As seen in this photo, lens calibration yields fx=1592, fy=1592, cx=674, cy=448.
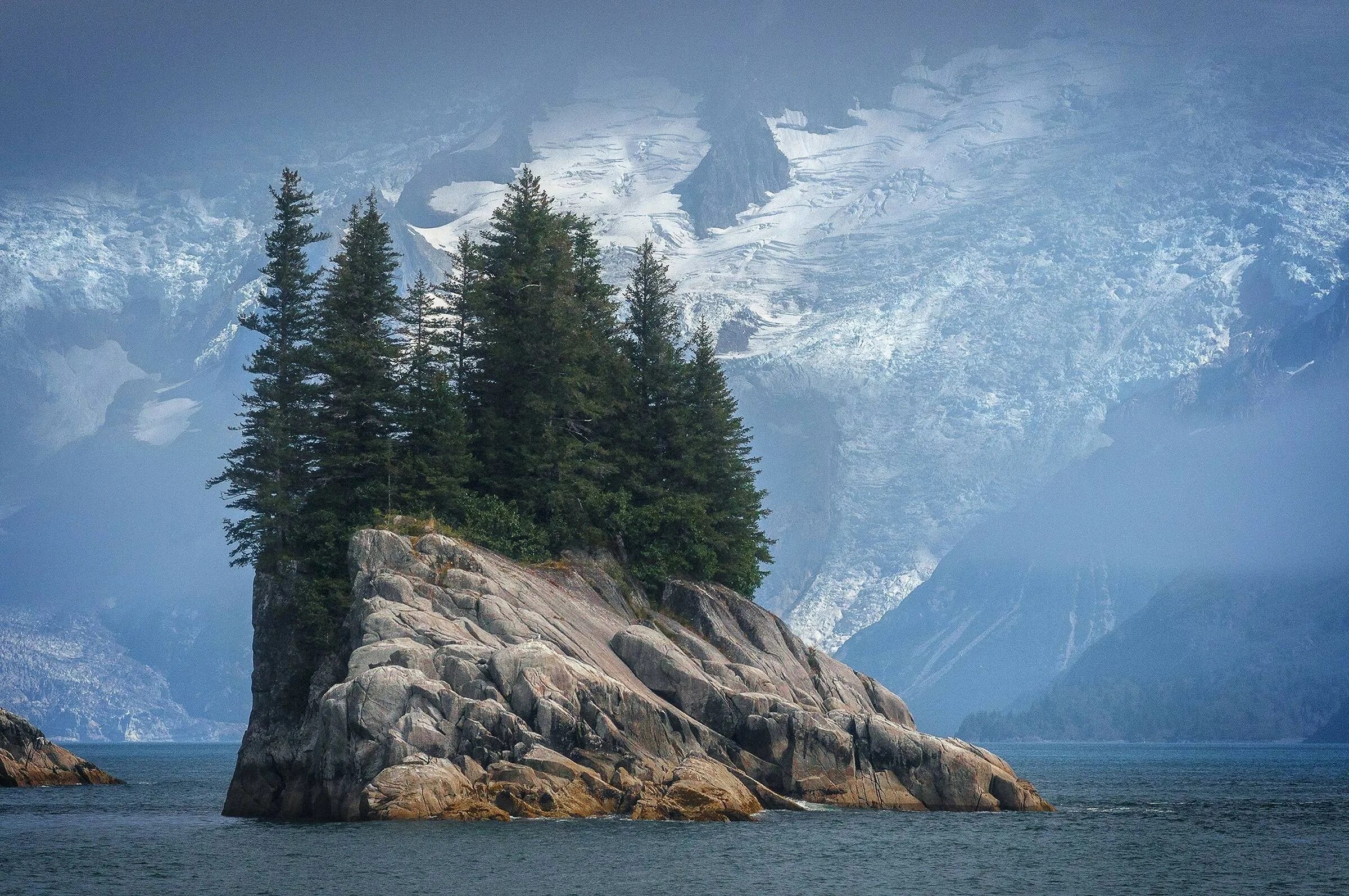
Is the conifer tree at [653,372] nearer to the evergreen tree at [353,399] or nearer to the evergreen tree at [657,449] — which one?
the evergreen tree at [657,449]

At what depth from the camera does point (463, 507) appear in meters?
101

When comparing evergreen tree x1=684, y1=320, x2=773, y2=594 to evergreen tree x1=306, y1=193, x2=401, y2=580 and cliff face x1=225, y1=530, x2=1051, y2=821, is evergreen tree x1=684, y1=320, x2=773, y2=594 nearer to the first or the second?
cliff face x1=225, y1=530, x2=1051, y2=821

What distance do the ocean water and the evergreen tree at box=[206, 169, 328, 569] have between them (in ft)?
58.8

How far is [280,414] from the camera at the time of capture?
335 ft

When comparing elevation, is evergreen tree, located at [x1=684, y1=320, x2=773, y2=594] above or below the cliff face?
above

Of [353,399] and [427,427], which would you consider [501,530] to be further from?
[353,399]

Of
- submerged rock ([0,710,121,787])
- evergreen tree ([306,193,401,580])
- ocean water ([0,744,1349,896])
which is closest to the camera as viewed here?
ocean water ([0,744,1349,896])

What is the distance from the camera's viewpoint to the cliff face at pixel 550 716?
257 feet

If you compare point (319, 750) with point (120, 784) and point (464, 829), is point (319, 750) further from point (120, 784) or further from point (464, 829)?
point (120, 784)

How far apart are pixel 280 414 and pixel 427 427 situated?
369 inches

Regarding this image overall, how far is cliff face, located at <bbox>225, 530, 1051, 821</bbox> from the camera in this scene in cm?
7819

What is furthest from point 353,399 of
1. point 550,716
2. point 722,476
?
point 550,716

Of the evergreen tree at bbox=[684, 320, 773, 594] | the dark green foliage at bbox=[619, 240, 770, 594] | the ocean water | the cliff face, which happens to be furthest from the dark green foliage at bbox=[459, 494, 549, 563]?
the ocean water

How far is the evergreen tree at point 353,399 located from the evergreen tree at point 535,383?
6.88 m
